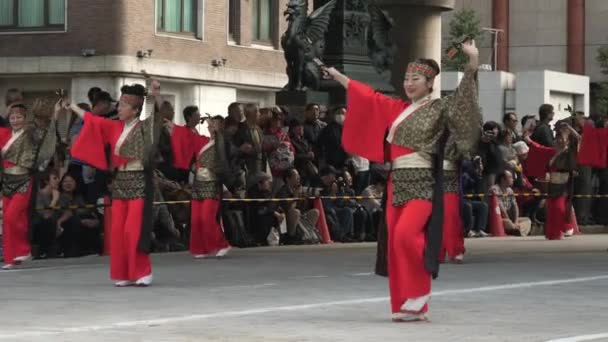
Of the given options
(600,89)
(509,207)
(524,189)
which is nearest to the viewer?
(509,207)

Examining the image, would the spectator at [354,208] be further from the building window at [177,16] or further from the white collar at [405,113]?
the building window at [177,16]

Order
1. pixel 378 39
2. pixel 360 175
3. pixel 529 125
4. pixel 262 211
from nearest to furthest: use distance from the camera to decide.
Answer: pixel 262 211, pixel 360 175, pixel 378 39, pixel 529 125

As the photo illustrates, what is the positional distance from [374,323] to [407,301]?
1.07 feet

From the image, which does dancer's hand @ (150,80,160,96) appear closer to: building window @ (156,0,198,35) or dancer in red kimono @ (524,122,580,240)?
dancer in red kimono @ (524,122,580,240)

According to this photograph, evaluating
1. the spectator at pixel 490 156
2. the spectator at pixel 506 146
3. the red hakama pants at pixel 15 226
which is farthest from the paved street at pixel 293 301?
the spectator at pixel 506 146

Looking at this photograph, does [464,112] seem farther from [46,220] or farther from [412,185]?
[46,220]

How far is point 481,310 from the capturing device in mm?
13680

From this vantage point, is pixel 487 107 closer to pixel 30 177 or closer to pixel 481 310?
pixel 30 177

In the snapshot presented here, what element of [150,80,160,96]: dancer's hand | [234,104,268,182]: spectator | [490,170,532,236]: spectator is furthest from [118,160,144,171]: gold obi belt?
[490,170,532,236]: spectator

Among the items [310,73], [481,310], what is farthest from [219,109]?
[481,310]

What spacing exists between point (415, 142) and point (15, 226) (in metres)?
6.94

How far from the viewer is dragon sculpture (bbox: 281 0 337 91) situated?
26453 mm

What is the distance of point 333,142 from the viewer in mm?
24875

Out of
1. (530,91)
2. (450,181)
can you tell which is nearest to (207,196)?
(450,181)
